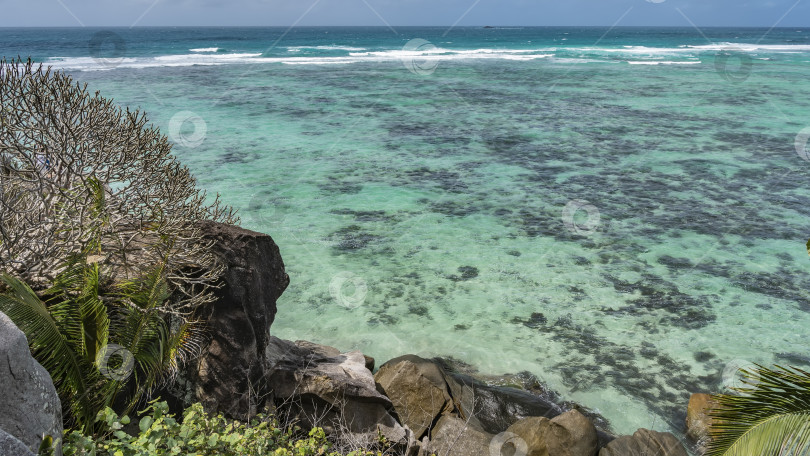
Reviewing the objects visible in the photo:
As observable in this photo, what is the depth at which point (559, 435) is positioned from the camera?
22.1 feet

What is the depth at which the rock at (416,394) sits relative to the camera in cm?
736

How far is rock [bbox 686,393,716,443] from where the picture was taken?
759 cm

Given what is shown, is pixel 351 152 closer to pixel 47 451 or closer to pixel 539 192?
pixel 539 192

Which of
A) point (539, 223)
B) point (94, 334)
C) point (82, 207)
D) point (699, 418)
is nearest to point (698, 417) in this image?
point (699, 418)

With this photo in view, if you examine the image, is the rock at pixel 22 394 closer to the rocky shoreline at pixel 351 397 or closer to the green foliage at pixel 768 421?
the rocky shoreline at pixel 351 397

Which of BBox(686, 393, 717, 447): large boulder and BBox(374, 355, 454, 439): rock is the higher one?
BBox(374, 355, 454, 439): rock

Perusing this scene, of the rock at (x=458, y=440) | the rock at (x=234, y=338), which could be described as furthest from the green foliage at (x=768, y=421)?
the rock at (x=234, y=338)

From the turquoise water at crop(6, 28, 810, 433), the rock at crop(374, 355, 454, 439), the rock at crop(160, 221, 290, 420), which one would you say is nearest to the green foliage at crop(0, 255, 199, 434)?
the rock at crop(160, 221, 290, 420)

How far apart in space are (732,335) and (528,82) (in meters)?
34.0

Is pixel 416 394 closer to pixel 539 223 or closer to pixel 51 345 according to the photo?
pixel 51 345

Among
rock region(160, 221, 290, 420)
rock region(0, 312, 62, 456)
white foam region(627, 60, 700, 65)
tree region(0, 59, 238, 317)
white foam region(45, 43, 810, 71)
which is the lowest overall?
rock region(160, 221, 290, 420)

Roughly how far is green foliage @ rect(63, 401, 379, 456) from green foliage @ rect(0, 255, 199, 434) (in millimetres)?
323

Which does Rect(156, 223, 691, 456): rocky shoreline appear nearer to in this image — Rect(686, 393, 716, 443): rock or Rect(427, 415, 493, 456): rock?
Rect(427, 415, 493, 456): rock

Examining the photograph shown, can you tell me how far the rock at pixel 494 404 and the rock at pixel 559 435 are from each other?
536mm
